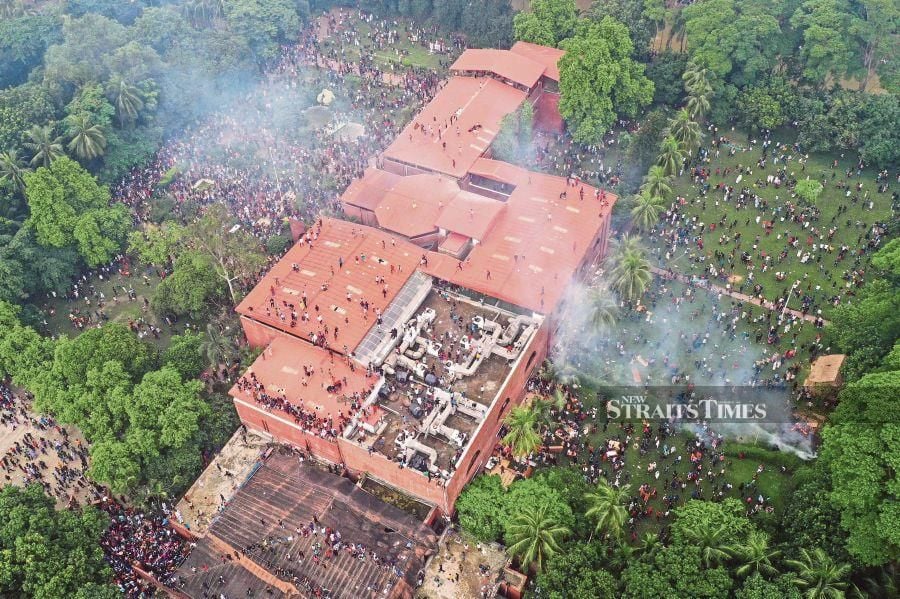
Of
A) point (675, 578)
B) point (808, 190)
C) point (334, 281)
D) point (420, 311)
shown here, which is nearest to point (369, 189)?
point (334, 281)

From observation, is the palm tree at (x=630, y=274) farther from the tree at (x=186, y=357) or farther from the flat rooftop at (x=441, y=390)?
the tree at (x=186, y=357)

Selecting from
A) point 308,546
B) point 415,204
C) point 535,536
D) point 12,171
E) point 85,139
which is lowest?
point 308,546

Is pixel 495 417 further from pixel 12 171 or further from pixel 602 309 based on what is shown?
pixel 12 171

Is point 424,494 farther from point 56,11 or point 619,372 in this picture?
point 56,11

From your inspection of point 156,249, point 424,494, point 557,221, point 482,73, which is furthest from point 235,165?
point 424,494

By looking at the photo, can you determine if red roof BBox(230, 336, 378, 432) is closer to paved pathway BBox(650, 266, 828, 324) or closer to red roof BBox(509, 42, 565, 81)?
paved pathway BBox(650, 266, 828, 324)

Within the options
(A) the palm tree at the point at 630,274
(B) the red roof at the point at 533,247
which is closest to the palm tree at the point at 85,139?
(B) the red roof at the point at 533,247
